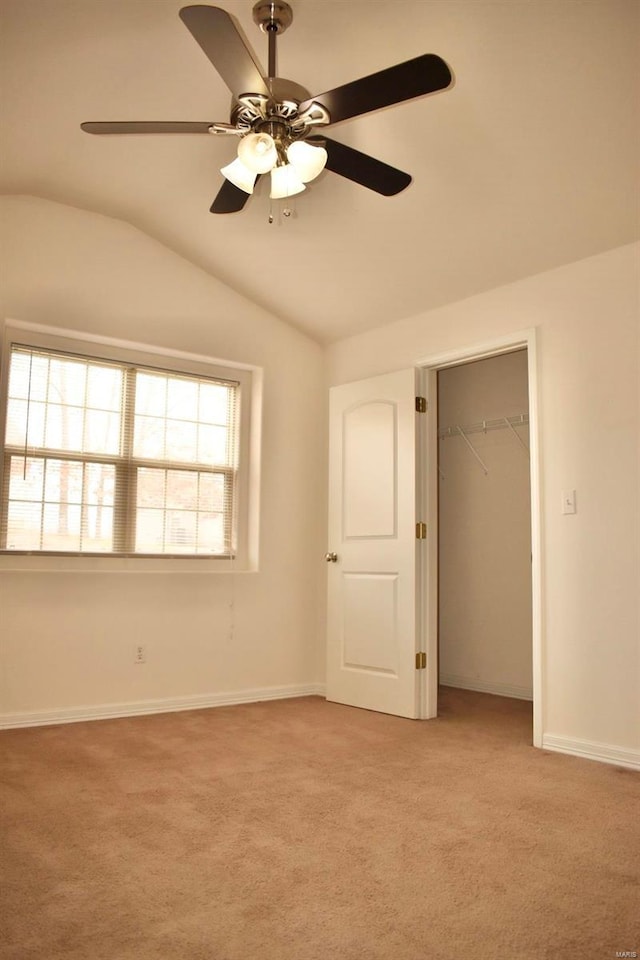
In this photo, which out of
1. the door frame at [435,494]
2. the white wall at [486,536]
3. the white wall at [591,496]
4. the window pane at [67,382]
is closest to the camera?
the white wall at [591,496]

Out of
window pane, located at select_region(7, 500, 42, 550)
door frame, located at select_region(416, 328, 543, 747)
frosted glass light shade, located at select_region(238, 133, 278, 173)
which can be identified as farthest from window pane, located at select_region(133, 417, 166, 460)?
frosted glass light shade, located at select_region(238, 133, 278, 173)

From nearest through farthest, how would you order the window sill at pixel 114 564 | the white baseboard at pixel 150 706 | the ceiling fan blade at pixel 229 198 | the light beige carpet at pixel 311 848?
1. the light beige carpet at pixel 311 848
2. the ceiling fan blade at pixel 229 198
3. the white baseboard at pixel 150 706
4. the window sill at pixel 114 564

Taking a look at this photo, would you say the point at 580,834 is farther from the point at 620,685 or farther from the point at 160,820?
the point at 160,820

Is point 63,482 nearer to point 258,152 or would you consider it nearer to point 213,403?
point 213,403

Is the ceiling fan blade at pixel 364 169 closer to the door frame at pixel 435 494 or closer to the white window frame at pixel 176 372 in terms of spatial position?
the door frame at pixel 435 494

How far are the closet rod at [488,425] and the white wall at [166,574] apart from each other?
42.4 inches

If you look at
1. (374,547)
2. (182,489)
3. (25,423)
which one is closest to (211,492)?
(182,489)

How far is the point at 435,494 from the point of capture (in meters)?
4.52

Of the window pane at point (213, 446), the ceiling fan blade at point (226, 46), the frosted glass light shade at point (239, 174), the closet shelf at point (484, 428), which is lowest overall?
the window pane at point (213, 446)

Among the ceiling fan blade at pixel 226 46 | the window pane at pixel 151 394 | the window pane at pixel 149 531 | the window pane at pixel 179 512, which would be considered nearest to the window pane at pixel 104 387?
the window pane at pixel 151 394

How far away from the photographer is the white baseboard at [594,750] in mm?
3297

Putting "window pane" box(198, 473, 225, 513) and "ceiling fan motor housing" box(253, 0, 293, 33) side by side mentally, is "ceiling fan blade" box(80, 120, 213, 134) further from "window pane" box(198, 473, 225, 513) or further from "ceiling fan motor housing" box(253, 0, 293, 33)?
"window pane" box(198, 473, 225, 513)

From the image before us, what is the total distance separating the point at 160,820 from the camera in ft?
8.43

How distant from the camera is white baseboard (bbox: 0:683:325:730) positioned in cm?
398
